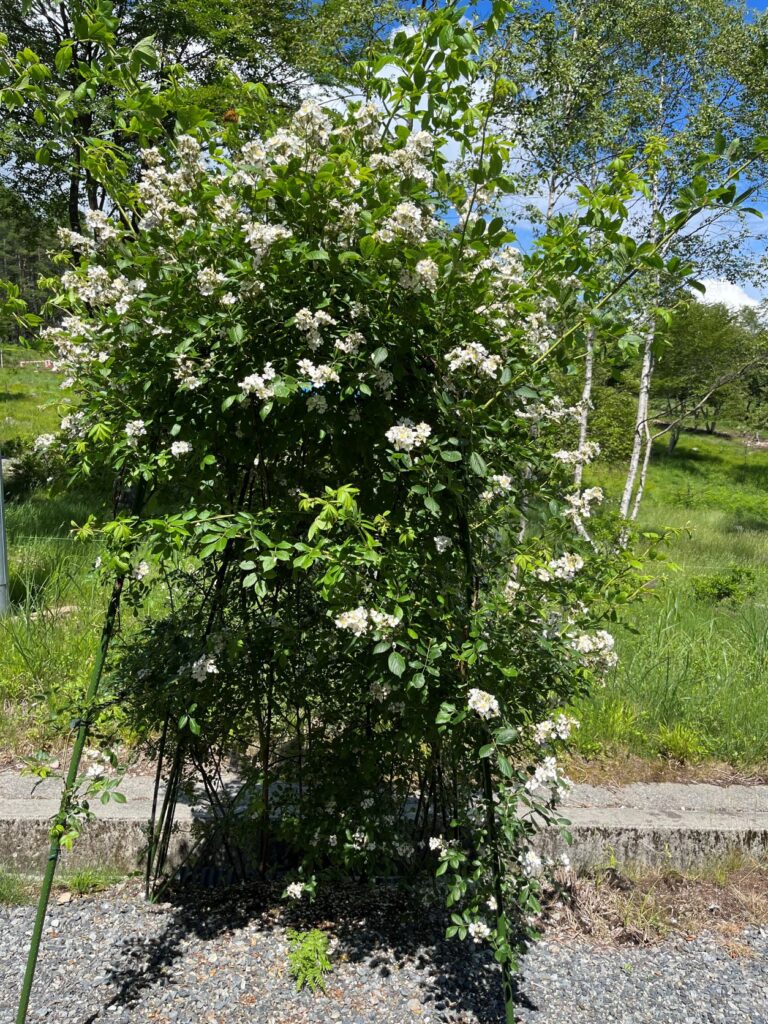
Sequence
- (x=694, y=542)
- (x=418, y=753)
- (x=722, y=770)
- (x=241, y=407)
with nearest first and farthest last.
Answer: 1. (x=241, y=407)
2. (x=418, y=753)
3. (x=722, y=770)
4. (x=694, y=542)

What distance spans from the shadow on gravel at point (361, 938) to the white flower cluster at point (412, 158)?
2224 millimetres

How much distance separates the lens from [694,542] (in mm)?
10289

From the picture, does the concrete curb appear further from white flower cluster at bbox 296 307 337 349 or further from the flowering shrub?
white flower cluster at bbox 296 307 337 349

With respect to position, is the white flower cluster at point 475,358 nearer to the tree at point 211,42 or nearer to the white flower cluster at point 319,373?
the white flower cluster at point 319,373

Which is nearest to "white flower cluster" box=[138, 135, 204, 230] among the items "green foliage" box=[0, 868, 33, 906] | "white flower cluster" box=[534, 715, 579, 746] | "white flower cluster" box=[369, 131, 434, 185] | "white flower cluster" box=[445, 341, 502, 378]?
"white flower cluster" box=[369, 131, 434, 185]

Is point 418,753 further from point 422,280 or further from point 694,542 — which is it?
point 694,542

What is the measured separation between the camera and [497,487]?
1870 mm

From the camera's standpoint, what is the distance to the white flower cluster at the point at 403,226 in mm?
1566

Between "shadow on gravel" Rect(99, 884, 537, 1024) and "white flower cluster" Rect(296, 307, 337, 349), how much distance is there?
6.13 feet

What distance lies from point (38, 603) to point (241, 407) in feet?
10.7

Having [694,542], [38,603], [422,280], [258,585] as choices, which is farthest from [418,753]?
[694,542]

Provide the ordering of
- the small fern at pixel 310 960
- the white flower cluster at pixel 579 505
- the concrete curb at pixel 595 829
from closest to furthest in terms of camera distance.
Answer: the white flower cluster at pixel 579 505, the small fern at pixel 310 960, the concrete curb at pixel 595 829

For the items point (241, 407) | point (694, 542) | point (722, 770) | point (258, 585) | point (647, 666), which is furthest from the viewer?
point (694, 542)

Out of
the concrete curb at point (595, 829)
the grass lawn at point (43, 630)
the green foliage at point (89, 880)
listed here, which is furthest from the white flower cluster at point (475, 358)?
the green foliage at point (89, 880)
